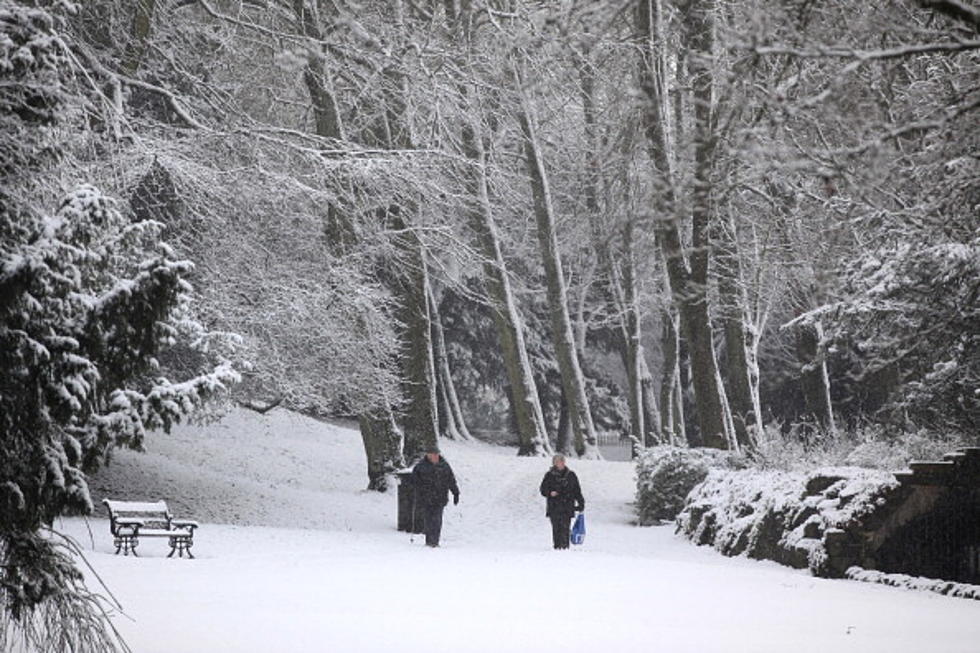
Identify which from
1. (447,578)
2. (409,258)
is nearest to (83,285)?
(447,578)

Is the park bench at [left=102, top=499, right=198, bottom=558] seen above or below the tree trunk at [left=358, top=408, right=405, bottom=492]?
below

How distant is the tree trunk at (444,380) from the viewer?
1498 inches

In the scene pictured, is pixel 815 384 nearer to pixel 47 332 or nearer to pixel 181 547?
pixel 181 547

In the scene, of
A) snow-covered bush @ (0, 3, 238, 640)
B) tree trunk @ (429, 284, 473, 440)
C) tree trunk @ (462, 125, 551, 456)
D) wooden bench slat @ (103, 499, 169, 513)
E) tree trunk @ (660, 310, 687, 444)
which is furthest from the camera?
tree trunk @ (429, 284, 473, 440)

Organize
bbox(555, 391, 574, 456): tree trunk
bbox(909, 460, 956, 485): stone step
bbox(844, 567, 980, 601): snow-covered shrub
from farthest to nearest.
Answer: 1. bbox(555, 391, 574, 456): tree trunk
2. bbox(909, 460, 956, 485): stone step
3. bbox(844, 567, 980, 601): snow-covered shrub

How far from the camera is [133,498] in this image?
2380cm

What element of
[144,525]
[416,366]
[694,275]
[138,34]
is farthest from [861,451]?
[138,34]

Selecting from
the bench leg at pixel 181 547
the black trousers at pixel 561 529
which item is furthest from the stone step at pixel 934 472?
the bench leg at pixel 181 547

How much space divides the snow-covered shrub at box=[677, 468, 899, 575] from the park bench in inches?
294

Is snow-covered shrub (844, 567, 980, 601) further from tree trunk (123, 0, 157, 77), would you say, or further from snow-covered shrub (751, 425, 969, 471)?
tree trunk (123, 0, 157, 77)

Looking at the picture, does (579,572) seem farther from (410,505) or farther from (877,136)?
(877,136)

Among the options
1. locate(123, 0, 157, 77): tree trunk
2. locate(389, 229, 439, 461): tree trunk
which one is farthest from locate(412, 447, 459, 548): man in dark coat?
locate(123, 0, 157, 77): tree trunk

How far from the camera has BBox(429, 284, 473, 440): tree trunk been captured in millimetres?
38053

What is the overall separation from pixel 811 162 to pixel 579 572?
31.3 ft
